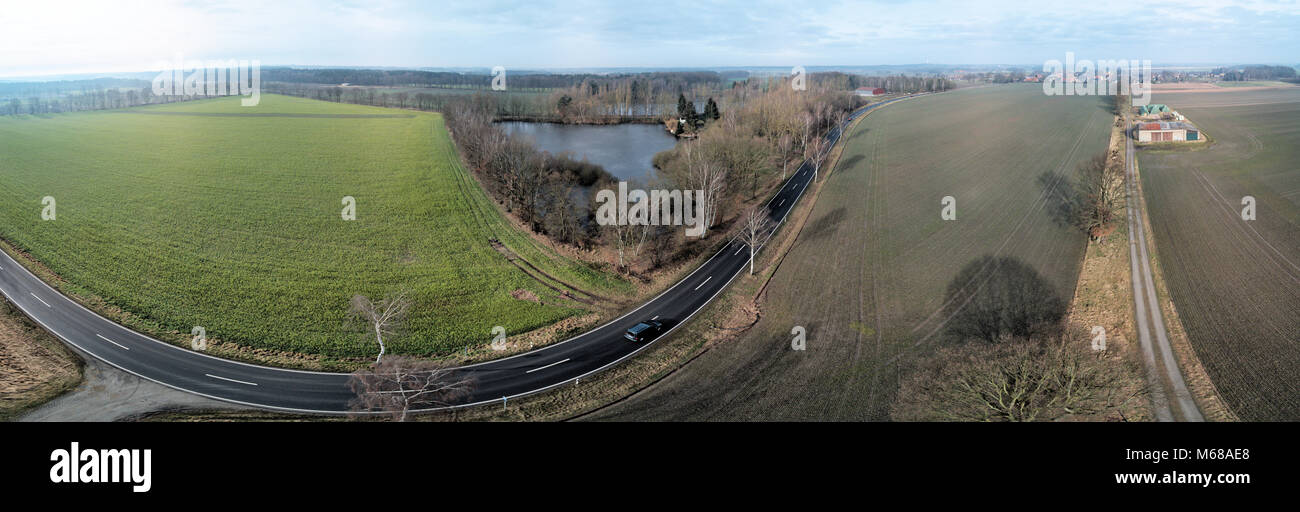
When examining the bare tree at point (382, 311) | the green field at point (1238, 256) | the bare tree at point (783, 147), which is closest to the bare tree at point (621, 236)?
the bare tree at point (382, 311)

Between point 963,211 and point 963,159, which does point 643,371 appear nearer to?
point 963,211

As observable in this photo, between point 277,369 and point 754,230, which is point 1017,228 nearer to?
point 754,230

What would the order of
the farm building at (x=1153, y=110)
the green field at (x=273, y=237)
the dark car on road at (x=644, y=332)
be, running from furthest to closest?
the farm building at (x=1153, y=110), the green field at (x=273, y=237), the dark car on road at (x=644, y=332)

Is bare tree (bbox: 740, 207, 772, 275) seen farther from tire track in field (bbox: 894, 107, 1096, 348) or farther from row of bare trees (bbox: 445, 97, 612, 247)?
row of bare trees (bbox: 445, 97, 612, 247)

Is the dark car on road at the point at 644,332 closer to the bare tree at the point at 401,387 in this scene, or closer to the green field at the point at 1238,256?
the bare tree at the point at 401,387

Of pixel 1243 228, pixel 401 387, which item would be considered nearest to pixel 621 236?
pixel 401 387

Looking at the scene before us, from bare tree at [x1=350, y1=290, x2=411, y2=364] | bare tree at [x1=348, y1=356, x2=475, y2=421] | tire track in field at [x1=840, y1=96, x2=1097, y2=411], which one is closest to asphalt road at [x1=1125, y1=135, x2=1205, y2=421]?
tire track in field at [x1=840, y1=96, x2=1097, y2=411]

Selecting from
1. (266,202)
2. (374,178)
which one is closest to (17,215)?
(266,202)
